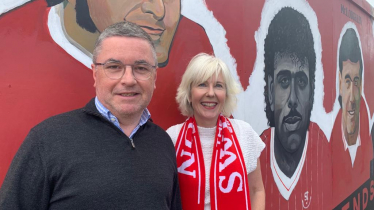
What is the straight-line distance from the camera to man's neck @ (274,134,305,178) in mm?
2611

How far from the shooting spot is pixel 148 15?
1680mm

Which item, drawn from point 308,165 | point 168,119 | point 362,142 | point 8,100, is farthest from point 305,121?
point 8,100

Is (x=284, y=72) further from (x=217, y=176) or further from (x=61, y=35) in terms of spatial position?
(x=61, y=35)

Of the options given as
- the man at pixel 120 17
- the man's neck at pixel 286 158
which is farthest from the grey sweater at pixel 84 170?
the man's neck at pixel 286 158

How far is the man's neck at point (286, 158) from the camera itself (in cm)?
261

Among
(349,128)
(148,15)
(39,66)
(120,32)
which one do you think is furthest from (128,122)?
(349,128)

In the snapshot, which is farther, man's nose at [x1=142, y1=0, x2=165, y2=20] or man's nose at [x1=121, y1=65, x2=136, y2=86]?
man's nose at [x1=142, y1=0, x2=165, y2=20]

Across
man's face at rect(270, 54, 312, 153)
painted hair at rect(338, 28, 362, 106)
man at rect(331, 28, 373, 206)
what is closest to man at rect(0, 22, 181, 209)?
man's face at rect(270, 54, 312, 153)

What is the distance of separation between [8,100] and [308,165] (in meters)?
2.78

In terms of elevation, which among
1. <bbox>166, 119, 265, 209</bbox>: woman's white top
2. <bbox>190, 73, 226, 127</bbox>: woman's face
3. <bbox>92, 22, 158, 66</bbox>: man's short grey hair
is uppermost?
<bbox>92, 22, 158, 66</bbox>: man's short grey hair

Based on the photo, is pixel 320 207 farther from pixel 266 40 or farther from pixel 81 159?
pixel 81 159

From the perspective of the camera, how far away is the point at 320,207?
3.15 m

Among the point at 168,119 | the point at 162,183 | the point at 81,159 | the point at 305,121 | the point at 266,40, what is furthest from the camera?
the point at 305,121

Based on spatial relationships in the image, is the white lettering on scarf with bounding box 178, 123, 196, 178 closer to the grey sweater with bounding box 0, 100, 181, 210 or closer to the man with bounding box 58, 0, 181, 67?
the grey sweater with bounding box 0, 100, 181, 210
